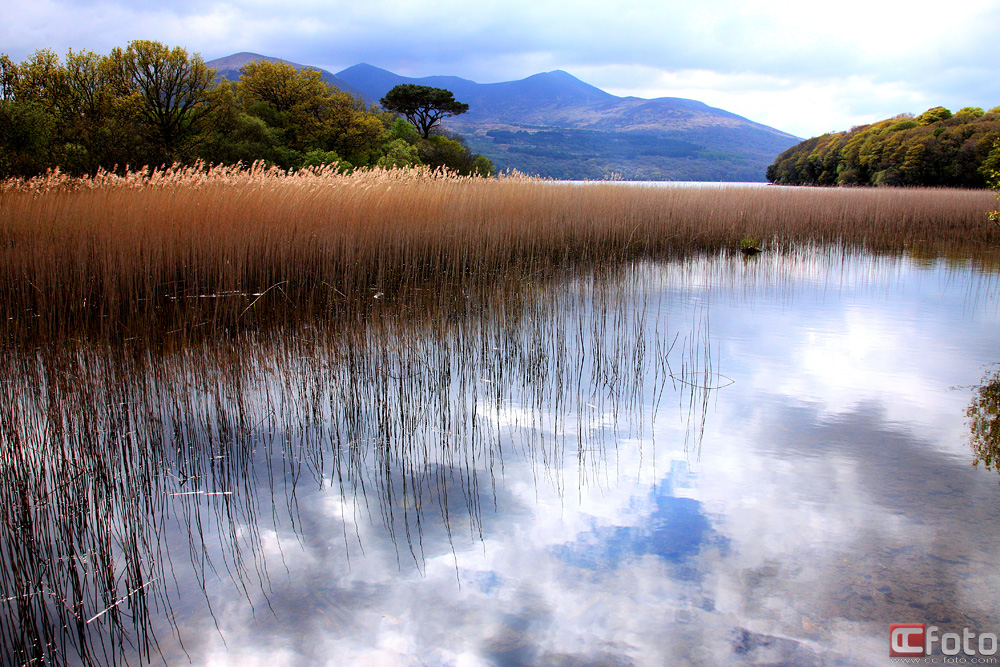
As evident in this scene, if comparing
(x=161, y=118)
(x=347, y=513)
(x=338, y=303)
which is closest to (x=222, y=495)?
(x=347, y=513)

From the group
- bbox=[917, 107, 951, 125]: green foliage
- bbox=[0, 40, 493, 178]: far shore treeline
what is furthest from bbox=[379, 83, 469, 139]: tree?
bbox=[917, 107, 951, 125]: green foliage

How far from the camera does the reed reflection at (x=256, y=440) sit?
1916 millimetres

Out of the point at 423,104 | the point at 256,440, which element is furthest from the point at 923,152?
the point at 256,440

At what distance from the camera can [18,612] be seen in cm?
173

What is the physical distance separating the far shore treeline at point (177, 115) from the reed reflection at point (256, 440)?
1127 cm

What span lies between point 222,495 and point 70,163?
52.6 ft

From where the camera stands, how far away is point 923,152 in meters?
27.8

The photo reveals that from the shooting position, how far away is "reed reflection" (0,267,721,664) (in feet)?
6.29

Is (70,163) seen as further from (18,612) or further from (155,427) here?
(18,612)

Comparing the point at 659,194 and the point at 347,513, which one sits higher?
the point at 659,194

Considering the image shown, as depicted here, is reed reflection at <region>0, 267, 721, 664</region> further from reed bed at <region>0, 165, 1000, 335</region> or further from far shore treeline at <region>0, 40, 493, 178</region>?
far shore treeline at <region>0, 40, 493, 178</region>

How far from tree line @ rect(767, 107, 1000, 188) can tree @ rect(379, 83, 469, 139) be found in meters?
25.4

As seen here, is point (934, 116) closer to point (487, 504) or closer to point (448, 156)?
point (448, 156)

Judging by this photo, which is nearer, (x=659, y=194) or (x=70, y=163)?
(x=659, y=194)
